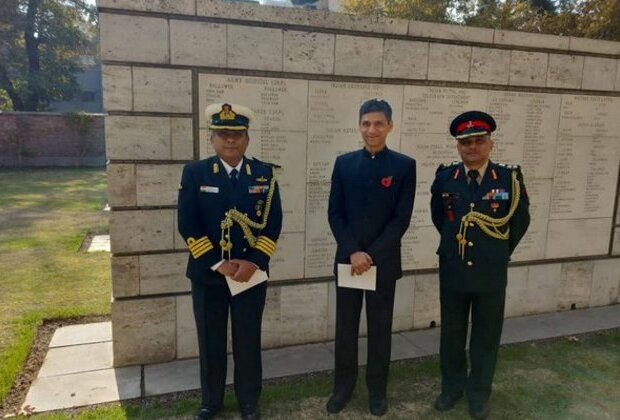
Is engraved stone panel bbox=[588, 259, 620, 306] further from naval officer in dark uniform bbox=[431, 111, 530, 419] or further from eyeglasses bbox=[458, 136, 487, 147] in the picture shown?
eyeglasses bbox=[458, 136, 487, 147]

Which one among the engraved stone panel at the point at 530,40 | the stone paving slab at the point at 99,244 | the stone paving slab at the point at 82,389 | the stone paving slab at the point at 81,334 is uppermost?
the engraved stone panel at the point at 530,40

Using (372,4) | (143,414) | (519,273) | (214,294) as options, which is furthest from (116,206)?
(372,4)

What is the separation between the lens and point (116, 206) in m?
3.60

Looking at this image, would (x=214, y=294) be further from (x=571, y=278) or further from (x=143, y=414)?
(x=571, y=278)

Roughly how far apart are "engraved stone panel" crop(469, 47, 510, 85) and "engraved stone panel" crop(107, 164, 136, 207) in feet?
9.98

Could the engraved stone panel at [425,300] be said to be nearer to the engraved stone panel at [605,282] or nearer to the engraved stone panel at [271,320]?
the engraved stone panel at [271,320]

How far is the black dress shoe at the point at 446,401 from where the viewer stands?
3.16m

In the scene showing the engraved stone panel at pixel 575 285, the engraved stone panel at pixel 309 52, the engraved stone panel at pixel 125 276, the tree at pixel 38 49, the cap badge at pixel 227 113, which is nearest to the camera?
the cap badge at pixel 227 113

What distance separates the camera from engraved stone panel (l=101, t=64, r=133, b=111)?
11.3 feet

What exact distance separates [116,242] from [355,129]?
210cm

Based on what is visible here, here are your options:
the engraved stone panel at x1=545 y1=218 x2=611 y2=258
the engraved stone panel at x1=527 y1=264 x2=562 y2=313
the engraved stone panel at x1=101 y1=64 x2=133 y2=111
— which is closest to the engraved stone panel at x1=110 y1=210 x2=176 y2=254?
the engraved stone panel at x1=101 y1=64 x2=133 y2=111

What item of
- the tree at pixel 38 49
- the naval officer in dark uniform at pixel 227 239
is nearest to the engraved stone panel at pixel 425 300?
the naval officer in dark uniform at pixel 227 239

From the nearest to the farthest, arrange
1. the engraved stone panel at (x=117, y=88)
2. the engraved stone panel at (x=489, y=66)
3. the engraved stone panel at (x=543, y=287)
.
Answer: the engraved stone panel at (x=117, y=88)
the engraved stone panel at (x=489, y=66)
the engraved stone panel at (x=543, y=287)

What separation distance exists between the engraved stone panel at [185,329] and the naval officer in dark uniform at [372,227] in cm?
134
